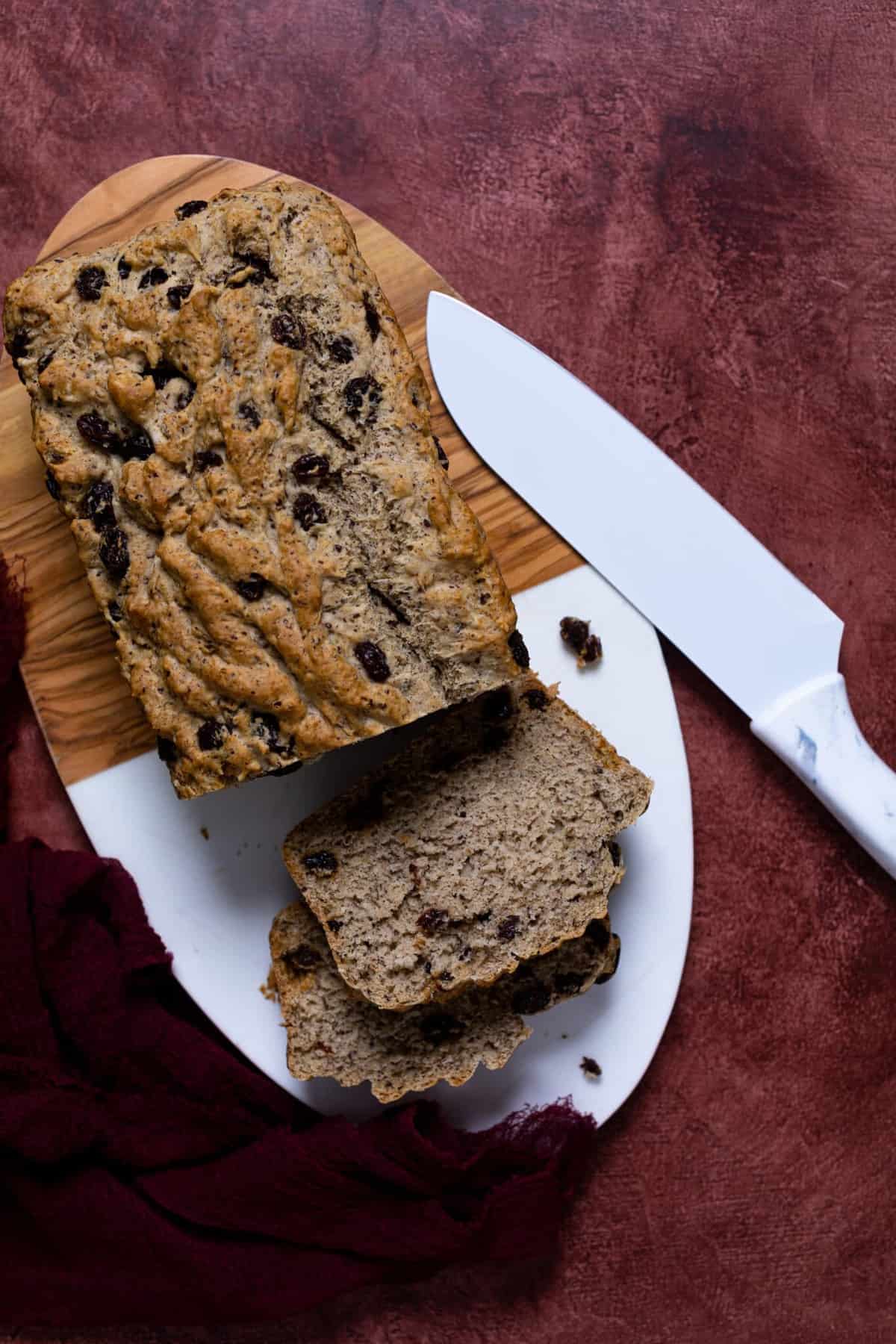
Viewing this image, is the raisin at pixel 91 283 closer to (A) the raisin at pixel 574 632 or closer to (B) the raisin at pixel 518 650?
(B) the raisin at pixel 518 650

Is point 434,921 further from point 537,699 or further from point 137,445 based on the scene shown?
point 137,445

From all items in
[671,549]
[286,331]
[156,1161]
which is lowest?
[156,1161]

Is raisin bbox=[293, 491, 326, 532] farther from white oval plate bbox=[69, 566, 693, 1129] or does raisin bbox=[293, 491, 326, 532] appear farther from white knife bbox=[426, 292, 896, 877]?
white oval plate bbox=[69, 566, 693, 1129]

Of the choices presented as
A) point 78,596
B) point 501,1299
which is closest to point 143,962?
point 78,596

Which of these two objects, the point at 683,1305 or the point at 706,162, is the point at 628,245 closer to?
the point at 706,162

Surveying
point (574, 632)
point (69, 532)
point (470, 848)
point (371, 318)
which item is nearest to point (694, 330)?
point (574, 632)

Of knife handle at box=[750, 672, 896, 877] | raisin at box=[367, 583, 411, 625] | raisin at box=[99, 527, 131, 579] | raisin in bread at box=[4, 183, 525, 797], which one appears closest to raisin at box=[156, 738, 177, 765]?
raisin in bread at box=[4, 183, 525, 797]
